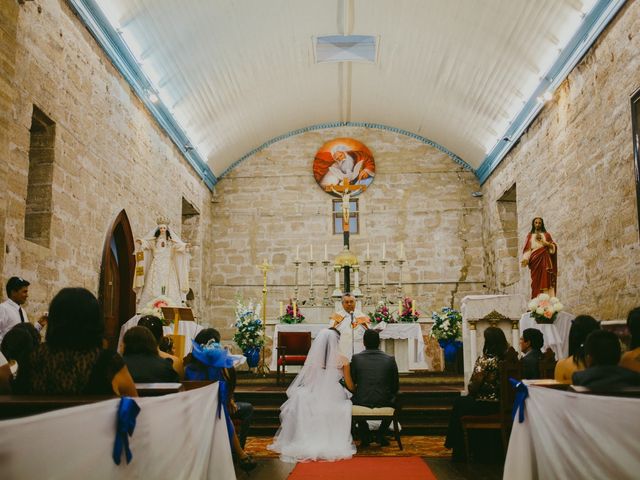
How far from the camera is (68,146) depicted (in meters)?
8.06

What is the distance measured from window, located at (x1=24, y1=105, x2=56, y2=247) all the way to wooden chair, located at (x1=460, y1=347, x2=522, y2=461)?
4787 millimetres

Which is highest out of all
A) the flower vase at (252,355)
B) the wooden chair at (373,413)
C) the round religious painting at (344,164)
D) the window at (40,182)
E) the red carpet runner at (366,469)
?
the round religious painting at (344,164)

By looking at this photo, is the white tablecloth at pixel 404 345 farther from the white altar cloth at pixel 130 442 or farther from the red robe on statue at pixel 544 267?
the white altar cloth at pixel 130 442

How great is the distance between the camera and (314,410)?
22.1 feet

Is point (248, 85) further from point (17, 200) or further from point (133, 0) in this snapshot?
point (17, 200)

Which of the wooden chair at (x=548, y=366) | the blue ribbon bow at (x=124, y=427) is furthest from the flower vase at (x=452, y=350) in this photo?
the blue ribbon bow at (x=124, y=427)

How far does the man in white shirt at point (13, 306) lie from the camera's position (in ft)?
18.8

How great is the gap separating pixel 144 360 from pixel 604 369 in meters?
2.95

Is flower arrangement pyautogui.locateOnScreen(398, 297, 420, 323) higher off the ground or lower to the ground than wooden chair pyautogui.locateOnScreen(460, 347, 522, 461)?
higher

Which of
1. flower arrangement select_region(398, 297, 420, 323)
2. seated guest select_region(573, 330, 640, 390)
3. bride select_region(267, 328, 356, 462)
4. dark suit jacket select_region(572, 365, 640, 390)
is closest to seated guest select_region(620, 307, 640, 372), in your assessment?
Result: seated guest select_region(573, 330, 640, 390)

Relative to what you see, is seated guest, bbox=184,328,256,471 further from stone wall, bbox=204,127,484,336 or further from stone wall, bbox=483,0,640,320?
stone wall, bbox=204,127,484,336

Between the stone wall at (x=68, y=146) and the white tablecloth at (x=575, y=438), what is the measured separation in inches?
159

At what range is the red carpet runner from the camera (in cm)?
541

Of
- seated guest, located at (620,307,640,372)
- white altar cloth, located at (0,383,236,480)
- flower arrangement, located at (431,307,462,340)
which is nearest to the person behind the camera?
white altar cloth, located at (0,383,236,480)
